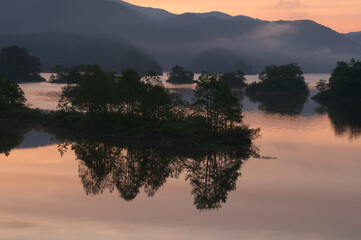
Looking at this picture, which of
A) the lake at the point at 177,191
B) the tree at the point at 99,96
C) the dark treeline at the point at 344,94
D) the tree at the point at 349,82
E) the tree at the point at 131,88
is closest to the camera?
the lake at the point at 177,191

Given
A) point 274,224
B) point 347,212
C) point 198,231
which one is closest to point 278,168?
point 347,212

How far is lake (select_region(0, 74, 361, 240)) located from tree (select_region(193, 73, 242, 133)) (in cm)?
608

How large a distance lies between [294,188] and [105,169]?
21121 mm

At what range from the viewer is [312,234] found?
106 feet

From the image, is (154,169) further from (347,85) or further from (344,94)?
(344,94)

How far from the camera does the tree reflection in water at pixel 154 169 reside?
4378cm

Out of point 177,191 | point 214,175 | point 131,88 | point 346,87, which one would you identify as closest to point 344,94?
point 346,87

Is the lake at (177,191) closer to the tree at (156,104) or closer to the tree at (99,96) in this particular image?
the tree at (99,96)

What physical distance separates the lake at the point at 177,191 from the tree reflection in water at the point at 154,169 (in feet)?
0.38

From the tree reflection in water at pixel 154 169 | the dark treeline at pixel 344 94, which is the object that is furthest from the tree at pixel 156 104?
the dark treeline at pixel 344 94

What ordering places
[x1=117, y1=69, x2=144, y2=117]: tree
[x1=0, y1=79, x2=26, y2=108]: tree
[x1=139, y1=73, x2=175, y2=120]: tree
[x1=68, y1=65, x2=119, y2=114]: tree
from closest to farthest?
[x1=139, y1=73, x2=175, y2=120]: tree < [x1=117, y1=69, x2=144, y2=117]: tree < [x1=68, y1=65, x2=119, y2=114]: tree < [x1=0, y1=79, x2=26, y2=108]: tree

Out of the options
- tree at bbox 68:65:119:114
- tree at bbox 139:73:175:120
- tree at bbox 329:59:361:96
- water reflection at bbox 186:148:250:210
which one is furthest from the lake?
tree at bbox 329:59:361:96

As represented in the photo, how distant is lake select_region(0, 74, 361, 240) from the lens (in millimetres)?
33312

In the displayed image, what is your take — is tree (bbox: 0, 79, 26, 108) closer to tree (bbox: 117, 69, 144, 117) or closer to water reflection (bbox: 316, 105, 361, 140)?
tree (bbox: 117, 69, 144, 117)
